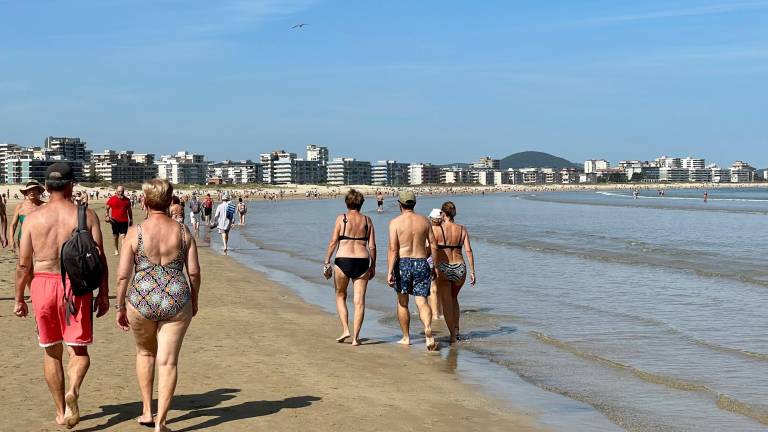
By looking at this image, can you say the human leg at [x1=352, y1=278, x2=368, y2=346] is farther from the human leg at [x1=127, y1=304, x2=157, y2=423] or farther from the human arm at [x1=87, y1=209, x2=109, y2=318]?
the human arm at [x1=87, y1=209, x2=109, y2=318]

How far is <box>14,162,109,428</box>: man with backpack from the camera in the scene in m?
5.14

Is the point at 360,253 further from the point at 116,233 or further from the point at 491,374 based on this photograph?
the point at 116,233

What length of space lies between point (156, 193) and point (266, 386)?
252cm

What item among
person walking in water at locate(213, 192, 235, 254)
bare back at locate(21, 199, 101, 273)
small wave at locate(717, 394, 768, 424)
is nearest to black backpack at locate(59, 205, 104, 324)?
bare back at locate(21, 199, 101, 273)

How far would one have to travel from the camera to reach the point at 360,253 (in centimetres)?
883

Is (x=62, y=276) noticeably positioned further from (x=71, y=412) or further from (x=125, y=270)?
(x=71, y=412)

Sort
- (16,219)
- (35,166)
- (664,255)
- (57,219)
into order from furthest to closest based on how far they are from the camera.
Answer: (35,166), (664,255), (16,219), (57,219)

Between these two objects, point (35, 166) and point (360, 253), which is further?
point (35, 166)

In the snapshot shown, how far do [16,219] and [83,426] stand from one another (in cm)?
774

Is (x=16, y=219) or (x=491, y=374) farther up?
(x=16, y=219)

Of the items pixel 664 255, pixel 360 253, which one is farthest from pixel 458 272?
pixel 664 255

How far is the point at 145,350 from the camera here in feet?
17.5

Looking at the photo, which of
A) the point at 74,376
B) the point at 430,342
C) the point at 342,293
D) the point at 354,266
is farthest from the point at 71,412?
the point at 430,342

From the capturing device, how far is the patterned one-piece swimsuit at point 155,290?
16.8ft
